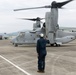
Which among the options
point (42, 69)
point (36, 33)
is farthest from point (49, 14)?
point (42, 69)

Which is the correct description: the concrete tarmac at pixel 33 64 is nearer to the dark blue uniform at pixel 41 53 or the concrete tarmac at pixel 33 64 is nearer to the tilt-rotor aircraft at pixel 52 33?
the dark blue uniform at pixel 41 53

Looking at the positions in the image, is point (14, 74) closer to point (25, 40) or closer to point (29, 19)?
point (25, 40)

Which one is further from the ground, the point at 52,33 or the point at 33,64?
the point at 52,33

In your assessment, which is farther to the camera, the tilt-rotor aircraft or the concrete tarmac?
the tilt-rotor aircraft

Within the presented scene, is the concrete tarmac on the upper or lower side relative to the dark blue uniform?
lower

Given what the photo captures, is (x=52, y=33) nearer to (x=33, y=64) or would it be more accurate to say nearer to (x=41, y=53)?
(x=33, y=64)

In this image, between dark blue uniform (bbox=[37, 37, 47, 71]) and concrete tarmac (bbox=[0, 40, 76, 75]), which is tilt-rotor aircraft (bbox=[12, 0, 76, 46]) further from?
dark blue uniform (bbox=[37, 37, 47, 71])

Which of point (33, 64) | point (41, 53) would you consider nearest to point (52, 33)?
point (33, 64)

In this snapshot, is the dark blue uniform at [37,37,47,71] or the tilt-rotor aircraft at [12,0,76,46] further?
the tilt-rotor aircraft at [12,0,76,46]

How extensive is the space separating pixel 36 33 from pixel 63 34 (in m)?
4.04

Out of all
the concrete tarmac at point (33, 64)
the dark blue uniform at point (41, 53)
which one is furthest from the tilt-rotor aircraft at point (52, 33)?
the dark blue uniform at point (41, 53)

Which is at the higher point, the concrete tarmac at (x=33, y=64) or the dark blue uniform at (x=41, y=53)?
the dark blue uniform at (x=41, y=53)

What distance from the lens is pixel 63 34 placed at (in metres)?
34.8

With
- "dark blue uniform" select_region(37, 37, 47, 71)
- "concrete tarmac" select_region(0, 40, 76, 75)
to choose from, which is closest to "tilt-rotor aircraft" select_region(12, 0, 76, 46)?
"concrete tarmac" select_region(0, 40, 76, 75)
